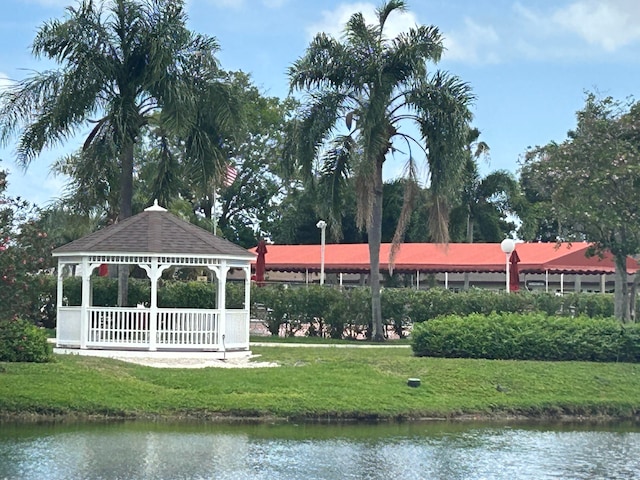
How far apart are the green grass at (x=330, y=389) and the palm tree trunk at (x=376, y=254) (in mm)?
6158

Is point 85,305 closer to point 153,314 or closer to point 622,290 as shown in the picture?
point 153,314

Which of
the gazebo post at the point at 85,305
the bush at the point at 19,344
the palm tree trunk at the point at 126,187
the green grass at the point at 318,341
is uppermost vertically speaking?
the palm tree trunk at the point at 126,187

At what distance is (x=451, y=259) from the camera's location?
44.6 meters

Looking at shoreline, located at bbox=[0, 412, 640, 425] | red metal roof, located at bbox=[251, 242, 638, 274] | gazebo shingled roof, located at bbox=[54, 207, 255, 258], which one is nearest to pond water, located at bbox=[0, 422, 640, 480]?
shoreline, located at bbox=[0, 412, 640, 425]

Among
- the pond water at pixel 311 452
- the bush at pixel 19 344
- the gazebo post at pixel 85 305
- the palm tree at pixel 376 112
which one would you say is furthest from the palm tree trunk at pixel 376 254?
the bush at pixel 19 344

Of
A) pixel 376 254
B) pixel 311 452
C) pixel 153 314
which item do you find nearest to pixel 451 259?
pixel 376 254

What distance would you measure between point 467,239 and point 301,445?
43.9 m

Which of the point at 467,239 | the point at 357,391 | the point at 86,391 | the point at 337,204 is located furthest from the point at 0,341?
the point at 467,239

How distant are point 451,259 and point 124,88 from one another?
19.5m

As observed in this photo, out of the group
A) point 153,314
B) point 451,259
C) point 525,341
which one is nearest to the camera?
point 525,341

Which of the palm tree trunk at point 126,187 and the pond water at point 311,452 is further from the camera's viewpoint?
the palm tree trunk at point 126,187

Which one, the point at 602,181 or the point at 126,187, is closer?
the point at 602,181

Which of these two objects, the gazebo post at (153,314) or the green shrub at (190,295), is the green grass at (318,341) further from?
the gazebo post at (153,314)

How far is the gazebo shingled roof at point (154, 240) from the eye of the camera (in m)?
24.9
